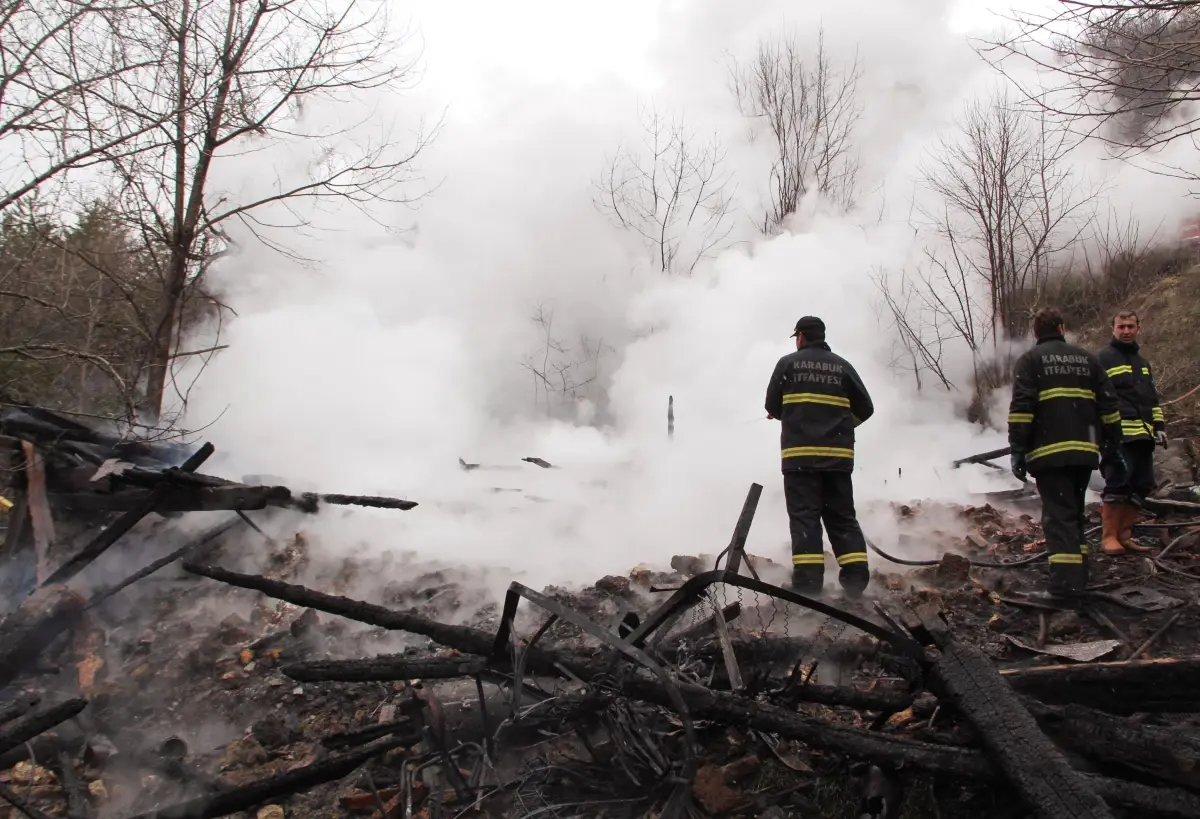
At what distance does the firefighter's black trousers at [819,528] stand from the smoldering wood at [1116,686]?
5.07ft

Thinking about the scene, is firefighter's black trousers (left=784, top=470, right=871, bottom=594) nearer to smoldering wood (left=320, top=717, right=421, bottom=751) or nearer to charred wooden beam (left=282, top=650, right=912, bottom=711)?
charred wooden beam (left=282, top=650, right=912, bottom=711)

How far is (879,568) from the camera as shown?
15.6 ft

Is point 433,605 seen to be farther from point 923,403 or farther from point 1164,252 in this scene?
point 1164,252

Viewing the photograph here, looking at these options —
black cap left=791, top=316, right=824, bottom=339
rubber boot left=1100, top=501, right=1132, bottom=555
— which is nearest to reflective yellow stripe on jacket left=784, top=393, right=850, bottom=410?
black cap left=791, top=316, right=824, bottom=339

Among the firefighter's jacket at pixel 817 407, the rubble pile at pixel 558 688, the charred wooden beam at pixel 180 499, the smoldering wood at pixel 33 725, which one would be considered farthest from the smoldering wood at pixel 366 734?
the firefighter's jacket at pixel 817 407

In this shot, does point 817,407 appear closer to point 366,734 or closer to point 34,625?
point 366,734

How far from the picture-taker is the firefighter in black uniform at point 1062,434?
3.73m

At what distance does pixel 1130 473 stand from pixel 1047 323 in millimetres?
1294

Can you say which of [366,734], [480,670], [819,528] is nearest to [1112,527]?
[819,528]

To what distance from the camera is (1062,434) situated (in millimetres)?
3785

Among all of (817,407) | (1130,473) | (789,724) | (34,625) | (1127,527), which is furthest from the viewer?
(1127,527)

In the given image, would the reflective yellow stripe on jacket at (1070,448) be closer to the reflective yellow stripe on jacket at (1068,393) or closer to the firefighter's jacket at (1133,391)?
the reflective yellow stripe on jacket at (1068,393)

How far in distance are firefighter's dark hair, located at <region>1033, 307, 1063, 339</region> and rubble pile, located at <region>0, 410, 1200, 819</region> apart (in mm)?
1437

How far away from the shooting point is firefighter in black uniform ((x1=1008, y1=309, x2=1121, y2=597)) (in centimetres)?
373
